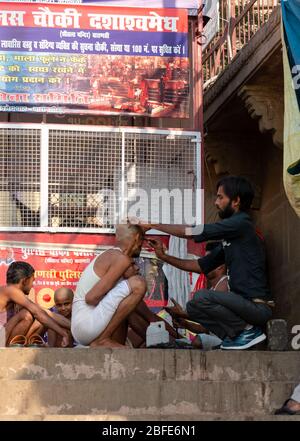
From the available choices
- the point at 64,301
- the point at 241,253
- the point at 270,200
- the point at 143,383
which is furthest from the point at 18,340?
the point at 270,200

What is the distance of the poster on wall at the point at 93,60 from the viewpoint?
38.1 ft

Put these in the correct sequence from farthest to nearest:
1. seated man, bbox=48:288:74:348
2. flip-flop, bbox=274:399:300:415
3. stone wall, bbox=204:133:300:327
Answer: stone wall, bbox=204:133:300:327
seated man, bbox=48:288:74:348
flip-flop, bbox=274:399:300:415

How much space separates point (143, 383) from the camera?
314 inches

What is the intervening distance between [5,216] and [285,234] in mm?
3377

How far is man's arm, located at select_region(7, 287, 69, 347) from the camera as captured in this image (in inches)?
371

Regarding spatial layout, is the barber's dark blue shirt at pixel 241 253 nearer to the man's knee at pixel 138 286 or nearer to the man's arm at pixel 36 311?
the man's knee at pixel 138 286

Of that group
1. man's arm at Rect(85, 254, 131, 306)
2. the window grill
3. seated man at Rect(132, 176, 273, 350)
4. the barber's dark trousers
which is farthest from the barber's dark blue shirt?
the window grill

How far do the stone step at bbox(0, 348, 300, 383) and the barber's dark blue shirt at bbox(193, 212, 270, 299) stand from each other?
0.72 m

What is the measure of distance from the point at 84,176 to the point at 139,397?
4.25 m

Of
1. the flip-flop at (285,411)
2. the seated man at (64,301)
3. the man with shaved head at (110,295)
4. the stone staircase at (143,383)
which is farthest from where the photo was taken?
the seated man at (64,301)

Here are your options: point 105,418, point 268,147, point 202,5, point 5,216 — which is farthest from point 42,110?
point 105,418

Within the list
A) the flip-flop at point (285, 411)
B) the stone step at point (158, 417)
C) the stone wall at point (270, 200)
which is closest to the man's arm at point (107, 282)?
the stone step at point (158, 417)

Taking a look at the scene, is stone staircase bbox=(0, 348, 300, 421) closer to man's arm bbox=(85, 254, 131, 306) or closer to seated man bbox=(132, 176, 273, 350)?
seated man bbox=(132, 176, 273, 350)

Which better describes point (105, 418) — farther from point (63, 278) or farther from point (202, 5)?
point (202, 5)
